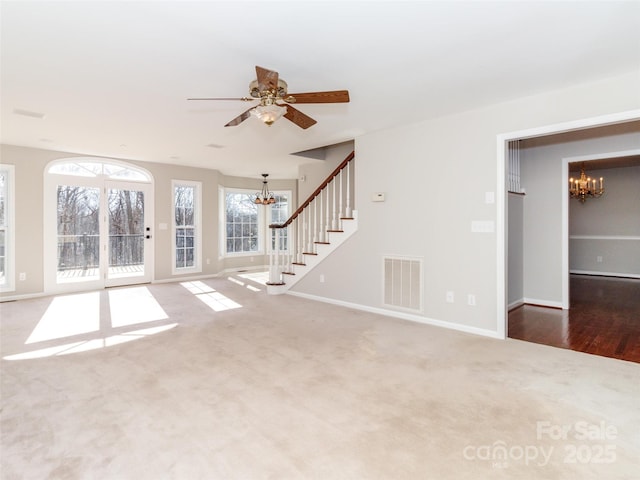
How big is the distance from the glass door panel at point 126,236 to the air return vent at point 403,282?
497cm

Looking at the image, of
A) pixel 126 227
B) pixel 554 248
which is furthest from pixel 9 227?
pixel 554 248

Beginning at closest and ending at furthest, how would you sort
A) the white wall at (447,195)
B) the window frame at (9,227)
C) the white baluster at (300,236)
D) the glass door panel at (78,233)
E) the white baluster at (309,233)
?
the white wall at (447,195), the window frame at (9,227), the white baluster at (309,233), the glass door panel at (78,233), the white baluster at (300,236)

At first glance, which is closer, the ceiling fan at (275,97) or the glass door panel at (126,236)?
the ceiling fan at (275,97)

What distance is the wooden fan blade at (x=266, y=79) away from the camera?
2342 mm

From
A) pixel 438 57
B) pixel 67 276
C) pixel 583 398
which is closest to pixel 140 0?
pixel 438 57

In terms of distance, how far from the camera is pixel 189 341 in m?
3.60

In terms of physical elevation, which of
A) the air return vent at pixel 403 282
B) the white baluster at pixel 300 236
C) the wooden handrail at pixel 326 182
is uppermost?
the wooden handrail at pixel 326 182

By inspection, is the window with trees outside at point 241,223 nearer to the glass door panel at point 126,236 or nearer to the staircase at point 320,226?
the glass door panel at point 126,236

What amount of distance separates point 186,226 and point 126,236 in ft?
4.05

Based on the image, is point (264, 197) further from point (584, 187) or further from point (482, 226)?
point (584, 187)

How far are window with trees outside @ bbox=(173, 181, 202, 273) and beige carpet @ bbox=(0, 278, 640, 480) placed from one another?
11.7 feet

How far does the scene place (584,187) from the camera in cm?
754

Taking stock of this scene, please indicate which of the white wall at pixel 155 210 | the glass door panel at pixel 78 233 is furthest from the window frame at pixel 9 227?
the glass door panel at pixel 78 233

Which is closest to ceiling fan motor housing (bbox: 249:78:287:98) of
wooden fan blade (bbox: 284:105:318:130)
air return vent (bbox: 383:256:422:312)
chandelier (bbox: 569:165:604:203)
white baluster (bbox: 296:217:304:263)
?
wooden fan blade (bbox: 284:105:318:130)
